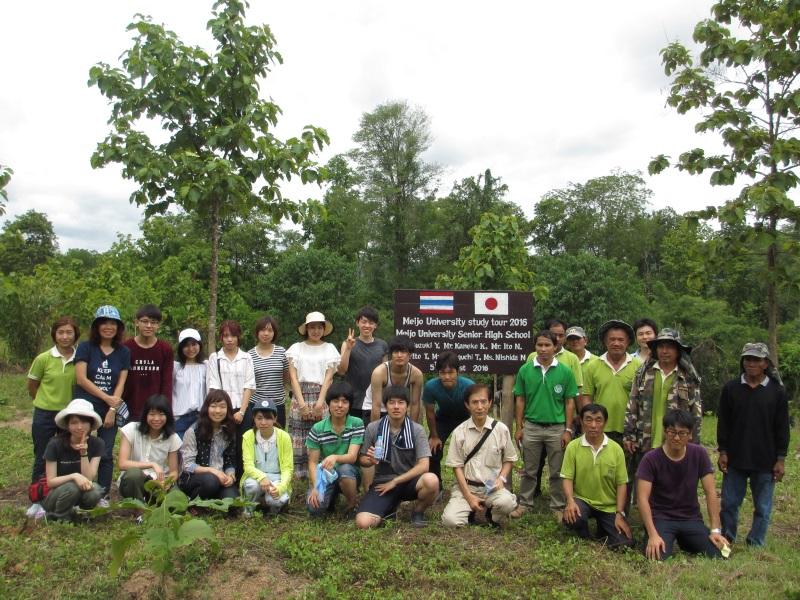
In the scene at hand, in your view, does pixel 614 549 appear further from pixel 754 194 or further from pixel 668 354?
pixel 754 194

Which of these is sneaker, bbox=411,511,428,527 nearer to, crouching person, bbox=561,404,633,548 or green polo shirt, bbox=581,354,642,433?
crouching person, bbox=561,404,633,548

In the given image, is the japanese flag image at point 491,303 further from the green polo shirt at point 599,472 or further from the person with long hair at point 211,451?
the person with long hair at point 211,451

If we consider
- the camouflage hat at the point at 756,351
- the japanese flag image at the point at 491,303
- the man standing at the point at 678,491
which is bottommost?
the man standing at the point at 678,491

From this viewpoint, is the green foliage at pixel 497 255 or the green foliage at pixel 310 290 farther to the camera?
the green foliage at pixel 310 290

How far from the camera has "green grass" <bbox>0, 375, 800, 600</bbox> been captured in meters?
4.07

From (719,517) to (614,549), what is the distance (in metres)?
0.84

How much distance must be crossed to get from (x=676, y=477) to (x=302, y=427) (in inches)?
127

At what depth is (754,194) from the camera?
17.0 feet

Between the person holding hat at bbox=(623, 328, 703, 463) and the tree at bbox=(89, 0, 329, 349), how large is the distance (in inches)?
144

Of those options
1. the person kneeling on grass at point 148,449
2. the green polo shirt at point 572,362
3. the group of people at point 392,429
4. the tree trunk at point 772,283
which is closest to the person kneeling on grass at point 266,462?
the group of people at point 392,429

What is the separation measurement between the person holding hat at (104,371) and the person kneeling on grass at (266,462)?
1.17 metres

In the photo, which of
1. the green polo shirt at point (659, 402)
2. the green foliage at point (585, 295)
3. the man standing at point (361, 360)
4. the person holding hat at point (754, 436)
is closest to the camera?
the person holding hat at point (754, 436)

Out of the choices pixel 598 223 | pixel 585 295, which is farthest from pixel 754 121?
pixel 598 223

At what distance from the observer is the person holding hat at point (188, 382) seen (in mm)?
5988
